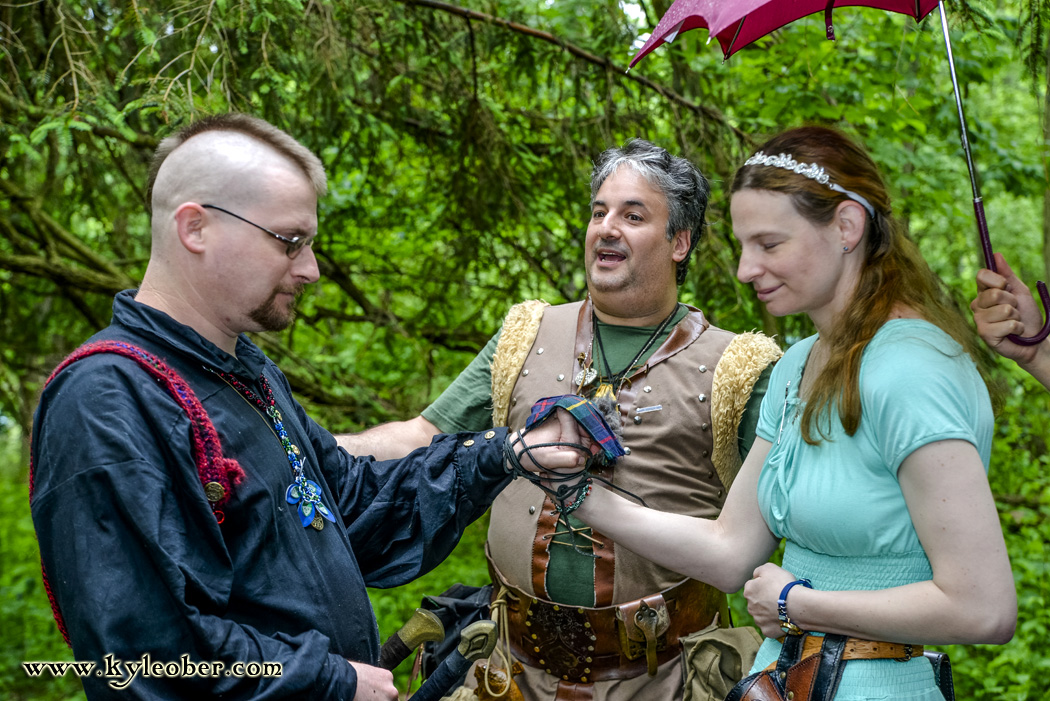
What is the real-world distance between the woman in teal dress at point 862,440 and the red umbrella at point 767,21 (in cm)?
21

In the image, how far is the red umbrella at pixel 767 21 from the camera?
1.78 m

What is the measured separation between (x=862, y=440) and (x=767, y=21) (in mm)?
1224

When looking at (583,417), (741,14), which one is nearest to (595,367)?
(583,417)

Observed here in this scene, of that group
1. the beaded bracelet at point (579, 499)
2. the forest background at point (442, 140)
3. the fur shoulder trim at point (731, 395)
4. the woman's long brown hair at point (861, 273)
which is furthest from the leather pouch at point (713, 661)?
the forest background at point (442, 140)

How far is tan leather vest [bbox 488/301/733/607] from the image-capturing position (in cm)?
237

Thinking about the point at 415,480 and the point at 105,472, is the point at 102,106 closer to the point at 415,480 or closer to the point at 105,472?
the point at 415,480

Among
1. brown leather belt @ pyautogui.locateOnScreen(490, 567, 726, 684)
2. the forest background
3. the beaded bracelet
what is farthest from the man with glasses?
the forest background

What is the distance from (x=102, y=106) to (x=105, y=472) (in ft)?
6.76

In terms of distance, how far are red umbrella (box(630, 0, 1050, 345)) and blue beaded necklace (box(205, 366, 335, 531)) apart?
1252 millimetres

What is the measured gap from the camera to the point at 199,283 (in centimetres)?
170

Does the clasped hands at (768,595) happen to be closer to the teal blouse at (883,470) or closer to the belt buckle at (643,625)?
the teal blouse at (883,470)

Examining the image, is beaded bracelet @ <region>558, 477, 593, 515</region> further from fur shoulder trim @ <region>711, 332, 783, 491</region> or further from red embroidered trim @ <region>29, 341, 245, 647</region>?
red embroidered trim @ <region>29, 341, 245, 647</region>

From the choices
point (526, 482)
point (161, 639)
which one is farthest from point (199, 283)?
point (526, 482)

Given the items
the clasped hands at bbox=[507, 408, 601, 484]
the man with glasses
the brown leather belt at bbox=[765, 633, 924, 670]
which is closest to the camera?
the man with glasses
